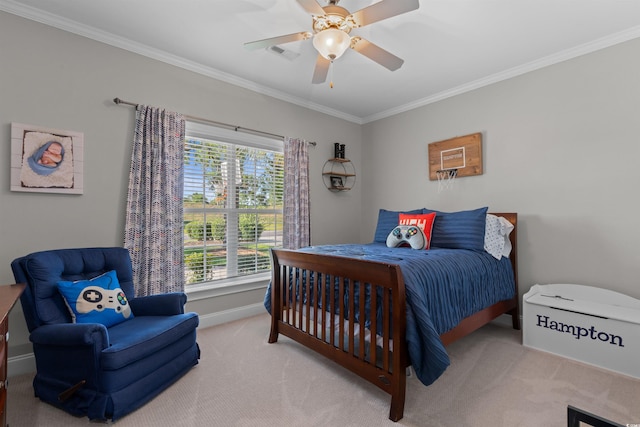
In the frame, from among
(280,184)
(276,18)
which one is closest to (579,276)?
(280,184)

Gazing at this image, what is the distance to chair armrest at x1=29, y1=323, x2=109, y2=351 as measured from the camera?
1.59 m

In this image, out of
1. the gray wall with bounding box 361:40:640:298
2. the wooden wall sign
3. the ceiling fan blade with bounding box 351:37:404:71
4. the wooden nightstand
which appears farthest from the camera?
the wooden wall sign

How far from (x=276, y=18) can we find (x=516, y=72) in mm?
2442

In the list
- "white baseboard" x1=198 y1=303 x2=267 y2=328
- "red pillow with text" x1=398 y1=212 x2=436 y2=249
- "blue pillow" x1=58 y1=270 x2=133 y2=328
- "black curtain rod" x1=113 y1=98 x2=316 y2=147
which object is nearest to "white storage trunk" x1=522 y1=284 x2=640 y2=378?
"red pillow with text" x1=398 y1=212 x2=436 y2=249

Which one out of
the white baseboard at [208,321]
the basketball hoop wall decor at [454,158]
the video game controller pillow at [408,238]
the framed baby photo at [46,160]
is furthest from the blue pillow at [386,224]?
the framed baby photo at [46,160]

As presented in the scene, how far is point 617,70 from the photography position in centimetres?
249

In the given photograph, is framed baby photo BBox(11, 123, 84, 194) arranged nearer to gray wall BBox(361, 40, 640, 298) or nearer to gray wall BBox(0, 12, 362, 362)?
gray wall BBox(0, 12, 362, 362)

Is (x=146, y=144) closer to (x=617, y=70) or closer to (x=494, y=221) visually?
(x=494, y=221)

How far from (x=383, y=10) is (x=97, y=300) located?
249cm

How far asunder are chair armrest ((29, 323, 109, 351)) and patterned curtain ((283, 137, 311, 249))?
2124mm

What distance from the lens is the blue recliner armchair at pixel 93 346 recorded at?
1.60 metres

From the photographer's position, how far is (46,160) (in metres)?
2.21

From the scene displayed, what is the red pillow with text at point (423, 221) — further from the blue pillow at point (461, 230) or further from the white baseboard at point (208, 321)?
the white baseboard at point (208, 321)

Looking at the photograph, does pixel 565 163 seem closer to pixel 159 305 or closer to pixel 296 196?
pixel 296 196
